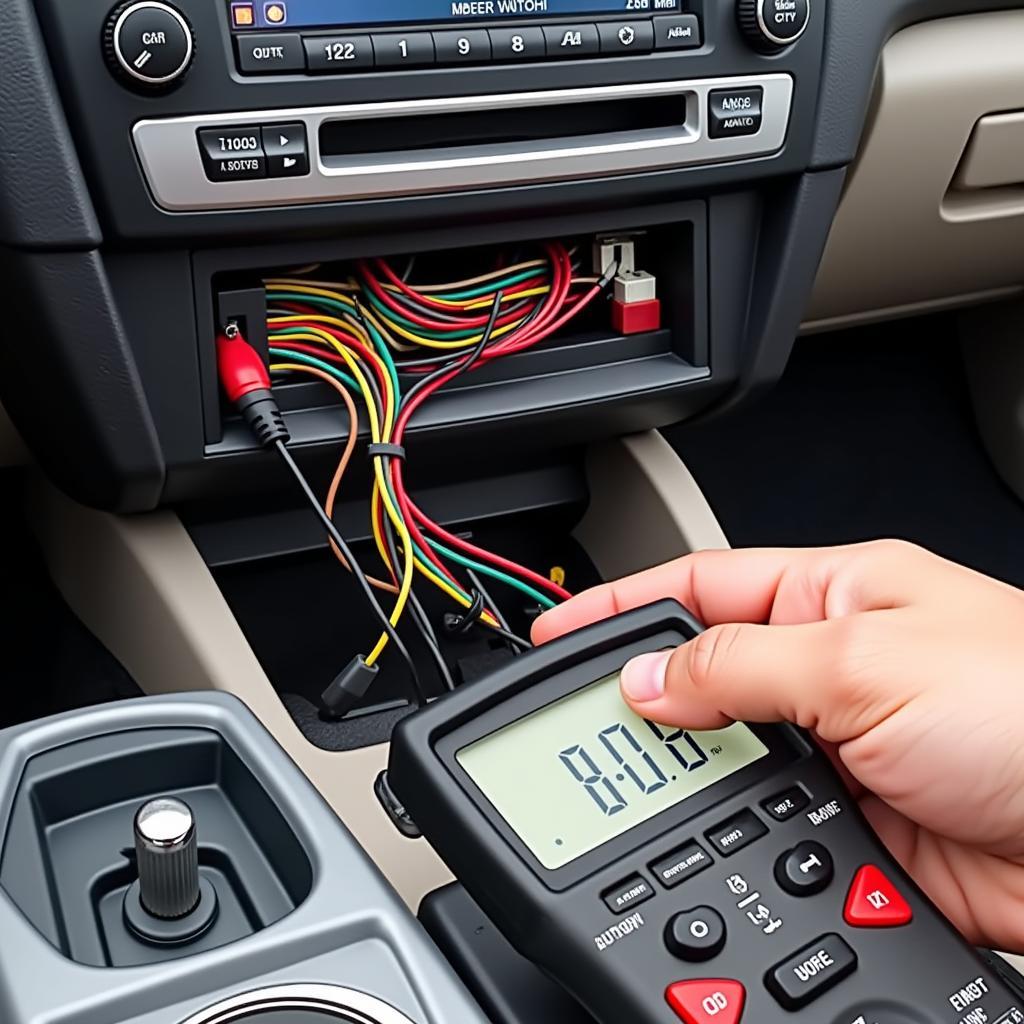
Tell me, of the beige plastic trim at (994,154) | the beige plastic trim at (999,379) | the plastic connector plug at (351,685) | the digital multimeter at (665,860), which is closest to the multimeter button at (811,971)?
the digital multimeter at (665,860)

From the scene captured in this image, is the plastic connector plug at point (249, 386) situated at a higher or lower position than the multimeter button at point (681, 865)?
higher

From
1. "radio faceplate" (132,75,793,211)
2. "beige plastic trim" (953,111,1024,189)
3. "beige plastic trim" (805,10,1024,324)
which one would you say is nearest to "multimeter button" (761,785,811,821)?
"radio faceplate" (132,75,793,211)

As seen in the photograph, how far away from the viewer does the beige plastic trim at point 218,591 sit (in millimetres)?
759

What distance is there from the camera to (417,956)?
43 cm

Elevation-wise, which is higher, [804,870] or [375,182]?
[375,182]

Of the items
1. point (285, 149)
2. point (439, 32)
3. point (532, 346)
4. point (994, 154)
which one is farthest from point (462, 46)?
point (994, 154)

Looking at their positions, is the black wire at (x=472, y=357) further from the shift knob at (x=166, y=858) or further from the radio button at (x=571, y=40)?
the shift knob at (x=166, y=858)

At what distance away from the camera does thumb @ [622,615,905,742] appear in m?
0.54

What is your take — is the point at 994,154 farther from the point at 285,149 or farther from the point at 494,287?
the point at 285,149

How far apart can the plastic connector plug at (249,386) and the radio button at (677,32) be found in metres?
0.30

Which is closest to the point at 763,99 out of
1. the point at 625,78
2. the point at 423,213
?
the point at 625,78

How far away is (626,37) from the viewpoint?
764 mm

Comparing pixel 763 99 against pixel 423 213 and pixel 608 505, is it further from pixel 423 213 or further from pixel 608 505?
pixel 608 505

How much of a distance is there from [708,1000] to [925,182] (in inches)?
31.5
